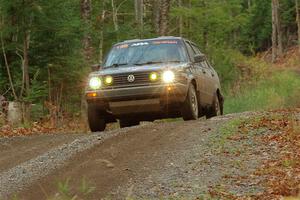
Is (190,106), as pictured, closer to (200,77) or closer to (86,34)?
(200,77)

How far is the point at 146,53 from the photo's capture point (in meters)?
13.4

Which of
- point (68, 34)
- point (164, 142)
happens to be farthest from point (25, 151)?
point (68, 34)

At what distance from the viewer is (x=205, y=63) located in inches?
602

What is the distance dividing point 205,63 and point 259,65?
17486 millimetres

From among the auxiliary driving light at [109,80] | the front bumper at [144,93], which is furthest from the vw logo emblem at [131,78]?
the auxiliary driving light at [109,80]

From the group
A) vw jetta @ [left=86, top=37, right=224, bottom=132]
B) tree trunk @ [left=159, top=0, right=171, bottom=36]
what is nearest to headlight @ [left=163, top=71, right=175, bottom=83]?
vw jetta @ [left=86, top=37, right=224, bottom=132]

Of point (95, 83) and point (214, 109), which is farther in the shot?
point (214, 109)

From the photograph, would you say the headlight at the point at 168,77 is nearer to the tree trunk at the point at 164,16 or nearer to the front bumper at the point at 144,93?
the front bumper at the point at 144,93

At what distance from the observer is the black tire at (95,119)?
12531 millimetres

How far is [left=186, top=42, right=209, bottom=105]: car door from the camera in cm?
1355

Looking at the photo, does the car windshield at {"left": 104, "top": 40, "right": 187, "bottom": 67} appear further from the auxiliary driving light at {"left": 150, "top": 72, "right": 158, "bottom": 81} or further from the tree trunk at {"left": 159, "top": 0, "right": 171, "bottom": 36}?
the tree trunk at {"left": 159, "top": 0, "right": 171, "bottom": 36}

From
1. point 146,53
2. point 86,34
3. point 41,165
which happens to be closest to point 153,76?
point 146,53

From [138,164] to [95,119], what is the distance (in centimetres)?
458

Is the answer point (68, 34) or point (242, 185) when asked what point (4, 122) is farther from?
point (242, 185)
